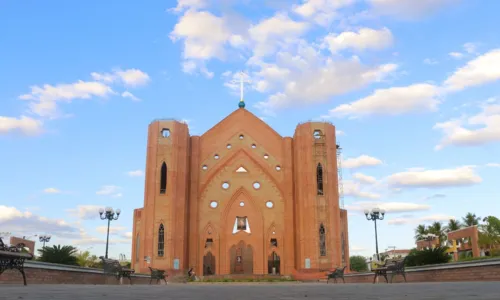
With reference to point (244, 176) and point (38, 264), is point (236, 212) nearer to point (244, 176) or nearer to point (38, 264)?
point (244, 176)

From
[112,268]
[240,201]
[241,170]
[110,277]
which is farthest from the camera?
[241,170]

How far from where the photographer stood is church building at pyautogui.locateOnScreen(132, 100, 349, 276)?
4012 cm

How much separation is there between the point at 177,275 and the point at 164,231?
12.1 feet

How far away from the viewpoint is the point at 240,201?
43.1 metres

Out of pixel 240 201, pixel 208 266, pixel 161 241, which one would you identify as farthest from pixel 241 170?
pixel 208 266

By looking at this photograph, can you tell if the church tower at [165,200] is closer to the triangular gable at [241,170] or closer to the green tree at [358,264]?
the triangular gable at [241,170]

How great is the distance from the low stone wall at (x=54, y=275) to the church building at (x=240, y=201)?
22069mm

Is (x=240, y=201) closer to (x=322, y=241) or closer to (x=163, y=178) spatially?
(x=163, y=178)

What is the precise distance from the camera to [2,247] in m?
10.6

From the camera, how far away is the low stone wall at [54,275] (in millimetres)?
12203

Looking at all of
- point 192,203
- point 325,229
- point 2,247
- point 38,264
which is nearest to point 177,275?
point 192,203

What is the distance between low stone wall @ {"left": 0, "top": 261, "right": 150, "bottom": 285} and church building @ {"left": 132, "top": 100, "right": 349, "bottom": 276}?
22.1 meters

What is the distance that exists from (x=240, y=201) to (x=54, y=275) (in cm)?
2957

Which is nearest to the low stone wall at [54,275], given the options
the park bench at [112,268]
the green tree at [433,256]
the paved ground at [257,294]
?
the park bench at [112,268]
